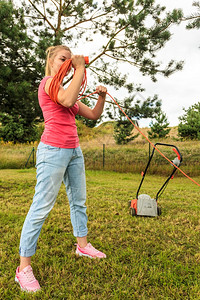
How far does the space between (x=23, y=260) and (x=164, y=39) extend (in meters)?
6.16

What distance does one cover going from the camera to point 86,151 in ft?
30.2

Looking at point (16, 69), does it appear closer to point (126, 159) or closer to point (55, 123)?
point (55, 123)

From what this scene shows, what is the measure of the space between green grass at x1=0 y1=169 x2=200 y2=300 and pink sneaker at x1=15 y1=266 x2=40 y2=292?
4 centimetres

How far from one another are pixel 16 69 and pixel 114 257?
4.24m

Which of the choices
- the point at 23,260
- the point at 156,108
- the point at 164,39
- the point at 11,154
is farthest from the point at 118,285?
the point at 11,154

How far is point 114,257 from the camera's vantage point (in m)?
1.84

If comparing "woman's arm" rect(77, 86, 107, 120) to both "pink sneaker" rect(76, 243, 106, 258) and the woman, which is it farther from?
"pink sneaker" rect(76, 243, 106, 258)

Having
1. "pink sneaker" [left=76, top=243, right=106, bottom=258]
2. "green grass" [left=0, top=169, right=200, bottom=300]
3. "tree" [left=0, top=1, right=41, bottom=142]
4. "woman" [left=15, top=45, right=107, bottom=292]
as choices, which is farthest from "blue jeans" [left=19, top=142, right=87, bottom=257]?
"tree" [left=0, top=1, right=41, bottom=142]

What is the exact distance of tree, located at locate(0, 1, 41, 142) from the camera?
439 centimetres

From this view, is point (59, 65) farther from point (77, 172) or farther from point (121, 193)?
point (121, 193)

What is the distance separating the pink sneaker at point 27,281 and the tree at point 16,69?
11.8ft

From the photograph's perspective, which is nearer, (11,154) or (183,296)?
(183,296)

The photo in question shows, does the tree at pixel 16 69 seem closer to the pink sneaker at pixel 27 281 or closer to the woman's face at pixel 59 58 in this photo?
the woman's face at pixel 59 58

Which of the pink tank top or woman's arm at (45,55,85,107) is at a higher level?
woman's arm at (45,55,85,107)
